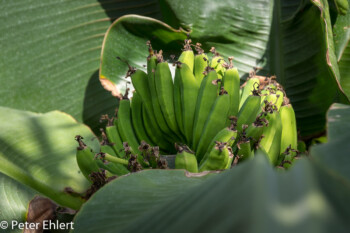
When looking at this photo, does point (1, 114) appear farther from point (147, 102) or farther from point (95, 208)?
point (95, 208)

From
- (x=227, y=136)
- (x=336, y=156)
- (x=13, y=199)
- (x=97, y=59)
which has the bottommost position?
(x=13, y=199)

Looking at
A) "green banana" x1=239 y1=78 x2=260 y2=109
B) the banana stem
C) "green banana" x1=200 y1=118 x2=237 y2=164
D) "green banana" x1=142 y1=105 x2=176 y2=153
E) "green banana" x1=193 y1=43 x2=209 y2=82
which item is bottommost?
"green banana" x1=142 y1=105 x2=176 y2=153

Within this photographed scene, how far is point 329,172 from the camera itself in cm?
35

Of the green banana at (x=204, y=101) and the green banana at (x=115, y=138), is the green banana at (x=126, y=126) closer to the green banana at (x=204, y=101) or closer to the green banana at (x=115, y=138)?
the green banana at (x=115, y=138)

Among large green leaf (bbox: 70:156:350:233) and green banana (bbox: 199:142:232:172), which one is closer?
large green leaf (bbox: 70:156:350:233)

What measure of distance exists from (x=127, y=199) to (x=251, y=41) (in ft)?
2.69

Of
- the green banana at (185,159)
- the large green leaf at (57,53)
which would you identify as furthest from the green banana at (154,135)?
the large green leaf at (57,53)

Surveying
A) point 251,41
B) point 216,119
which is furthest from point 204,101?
point 251,41

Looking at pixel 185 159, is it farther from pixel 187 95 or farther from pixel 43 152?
pixel 43 152

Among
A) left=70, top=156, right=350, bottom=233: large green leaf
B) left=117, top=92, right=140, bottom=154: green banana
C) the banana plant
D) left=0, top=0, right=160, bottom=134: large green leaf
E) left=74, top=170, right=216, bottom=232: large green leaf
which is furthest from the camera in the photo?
left=0, top=0, right=160, bottom=134: large green leaf

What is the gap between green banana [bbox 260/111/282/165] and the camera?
96cm

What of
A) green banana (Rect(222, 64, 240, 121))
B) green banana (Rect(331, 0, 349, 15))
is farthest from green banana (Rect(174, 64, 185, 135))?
green banana (Rect(331, 0, 349, 15))

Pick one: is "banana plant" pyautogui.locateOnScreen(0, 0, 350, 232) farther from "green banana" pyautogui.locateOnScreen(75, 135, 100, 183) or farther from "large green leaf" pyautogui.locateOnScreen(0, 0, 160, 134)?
"green banana" pyautogui.locateOnScreen(75, 135, 100, 183)

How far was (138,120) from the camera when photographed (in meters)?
1.10
